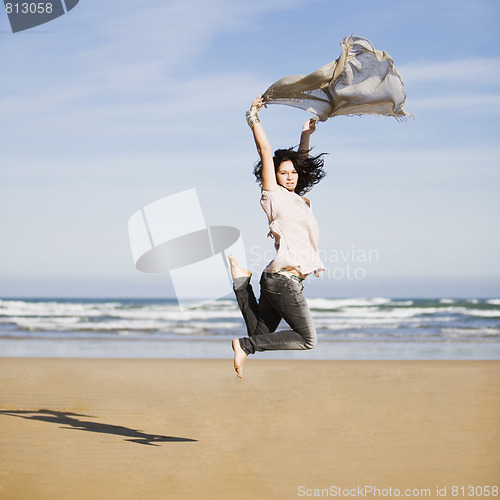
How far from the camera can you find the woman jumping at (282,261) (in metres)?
4.62

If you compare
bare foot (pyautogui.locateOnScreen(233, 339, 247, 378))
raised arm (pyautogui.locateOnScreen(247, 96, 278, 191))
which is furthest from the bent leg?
raised arm (pyautogui.locateOnScreen(247, 96, 278, 191))

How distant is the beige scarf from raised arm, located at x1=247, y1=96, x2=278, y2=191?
1.00 feet

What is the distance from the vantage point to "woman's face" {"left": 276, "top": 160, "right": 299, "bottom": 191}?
4.85m

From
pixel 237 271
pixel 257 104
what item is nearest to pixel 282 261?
pixel 237 271

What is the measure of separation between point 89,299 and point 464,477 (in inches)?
1464

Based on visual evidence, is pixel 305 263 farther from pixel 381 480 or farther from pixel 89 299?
pixel 89 299

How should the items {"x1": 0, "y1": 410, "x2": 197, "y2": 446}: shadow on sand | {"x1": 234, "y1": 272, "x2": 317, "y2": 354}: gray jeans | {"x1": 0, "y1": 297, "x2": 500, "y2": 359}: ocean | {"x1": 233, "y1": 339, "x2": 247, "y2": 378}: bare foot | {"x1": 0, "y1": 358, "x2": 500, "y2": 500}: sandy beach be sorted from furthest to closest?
{"x1": 0, "y1": 297, "x2": 500, "y2": 359}: ocean
{"x1": 0, "y1": 410, "x2": 197, "y2": 446}: shadow on sand
{"x1": 233, "y1": 339, "x2": 247, "y2": 378}: bare foot
{"x1": 234, "y1": 272, "x2": 317, "y2": 354}: gray jeans
{"x1": 0, "y1": 358, "x2": 500, "y2": 500}: sandy beach

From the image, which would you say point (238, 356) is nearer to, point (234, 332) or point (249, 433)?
point (249, 433)

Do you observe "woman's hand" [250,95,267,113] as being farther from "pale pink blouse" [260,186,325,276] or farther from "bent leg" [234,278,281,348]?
"bent leg" [234,278,281,348]

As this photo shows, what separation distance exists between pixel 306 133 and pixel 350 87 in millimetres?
474

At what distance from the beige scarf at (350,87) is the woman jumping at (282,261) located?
1.00 feet

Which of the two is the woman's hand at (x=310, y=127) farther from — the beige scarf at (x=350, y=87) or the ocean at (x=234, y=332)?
the ocean at (x=234, y=332)

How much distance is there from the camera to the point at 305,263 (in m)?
4.64

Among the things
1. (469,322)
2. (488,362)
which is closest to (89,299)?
(469,322)
